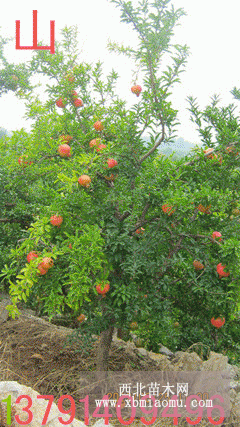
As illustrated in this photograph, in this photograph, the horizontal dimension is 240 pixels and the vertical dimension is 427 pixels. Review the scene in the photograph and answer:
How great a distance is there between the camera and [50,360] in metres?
4.73

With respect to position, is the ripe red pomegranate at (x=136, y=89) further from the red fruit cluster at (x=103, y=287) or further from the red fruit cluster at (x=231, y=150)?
the red fruit cluster at (x=103, y=287)

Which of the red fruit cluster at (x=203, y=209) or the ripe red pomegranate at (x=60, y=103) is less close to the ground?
the ripe red pomegranate at (x=60, y=103)

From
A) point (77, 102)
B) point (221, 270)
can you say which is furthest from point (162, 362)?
point (77, 102)

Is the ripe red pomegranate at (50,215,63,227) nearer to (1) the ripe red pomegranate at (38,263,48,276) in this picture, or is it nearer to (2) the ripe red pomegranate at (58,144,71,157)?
(1) the ripe red pomegranate at (38,263,48,276)

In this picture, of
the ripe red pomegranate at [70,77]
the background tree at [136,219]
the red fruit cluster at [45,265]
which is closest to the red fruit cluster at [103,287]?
the background tree at [136,219]

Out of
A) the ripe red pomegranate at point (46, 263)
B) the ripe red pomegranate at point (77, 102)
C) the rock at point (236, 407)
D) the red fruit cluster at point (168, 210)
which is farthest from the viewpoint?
the ripe red pomegranate at point (77, 102)

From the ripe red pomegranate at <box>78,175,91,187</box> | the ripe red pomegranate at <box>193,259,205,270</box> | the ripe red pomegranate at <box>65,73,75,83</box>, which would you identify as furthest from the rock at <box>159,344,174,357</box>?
the ripe red pomegranate at <box>65,73,75,83</box>

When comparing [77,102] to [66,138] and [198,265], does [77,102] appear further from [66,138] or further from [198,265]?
[198,265]

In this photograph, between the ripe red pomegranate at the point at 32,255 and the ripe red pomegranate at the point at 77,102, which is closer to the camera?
the ripe red pomegranate at the point at 32,255

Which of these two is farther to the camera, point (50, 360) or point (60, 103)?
point (60, 103)

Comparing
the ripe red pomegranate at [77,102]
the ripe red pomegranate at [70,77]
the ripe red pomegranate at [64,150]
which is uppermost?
the ripe red pomegranate at [70,77]

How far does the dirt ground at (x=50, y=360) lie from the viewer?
424 cm

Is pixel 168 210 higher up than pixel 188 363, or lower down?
higher up

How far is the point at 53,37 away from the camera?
5125 mm
